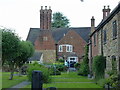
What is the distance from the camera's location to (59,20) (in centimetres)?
9275

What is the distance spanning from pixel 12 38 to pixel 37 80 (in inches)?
639

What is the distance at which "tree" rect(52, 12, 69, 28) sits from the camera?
90094mm

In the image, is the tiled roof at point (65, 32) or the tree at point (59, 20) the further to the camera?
the tree at point (59, 20)

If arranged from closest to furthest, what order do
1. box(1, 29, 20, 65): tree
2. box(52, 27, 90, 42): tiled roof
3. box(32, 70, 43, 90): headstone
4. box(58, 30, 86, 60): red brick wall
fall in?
box(32, 70, 43, 90): headstone → box(1, 29, 20, 65): tree → box(58, 30, 86, 60): red brick wall → box(52, 27, 90, 42): tiled roof

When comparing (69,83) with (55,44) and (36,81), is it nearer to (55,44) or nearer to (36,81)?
(36,81)

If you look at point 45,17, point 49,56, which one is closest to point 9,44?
point 45,17

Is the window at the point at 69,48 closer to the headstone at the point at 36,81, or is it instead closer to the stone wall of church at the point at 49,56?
the stone wall of church at the point at 49,56

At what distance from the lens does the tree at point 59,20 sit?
296ft

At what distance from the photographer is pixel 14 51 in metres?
19.4

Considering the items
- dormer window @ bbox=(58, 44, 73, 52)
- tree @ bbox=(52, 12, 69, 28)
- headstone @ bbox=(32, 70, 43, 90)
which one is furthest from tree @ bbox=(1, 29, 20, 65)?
tree @ bbox=(52, 12, 69, 28)

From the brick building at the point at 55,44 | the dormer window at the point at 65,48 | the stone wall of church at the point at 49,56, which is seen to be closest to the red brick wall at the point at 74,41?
the brick building at the point at 55,44

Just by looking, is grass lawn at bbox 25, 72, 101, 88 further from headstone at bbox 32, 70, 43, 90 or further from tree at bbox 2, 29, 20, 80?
headstone at bbox 32, 70, 43, 90

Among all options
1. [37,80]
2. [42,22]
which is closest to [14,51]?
[37,80]

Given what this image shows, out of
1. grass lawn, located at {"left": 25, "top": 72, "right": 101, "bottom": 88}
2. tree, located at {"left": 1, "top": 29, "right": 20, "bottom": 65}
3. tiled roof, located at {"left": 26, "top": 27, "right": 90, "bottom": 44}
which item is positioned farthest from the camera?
tiled roof, located at {"left": 26, "top": 27, "right": 90, "bottom": 44}
